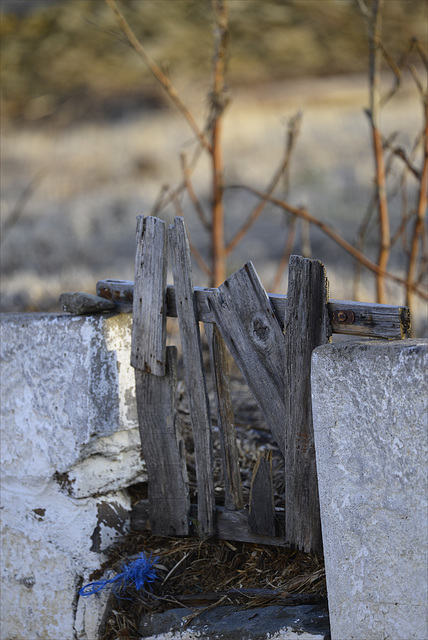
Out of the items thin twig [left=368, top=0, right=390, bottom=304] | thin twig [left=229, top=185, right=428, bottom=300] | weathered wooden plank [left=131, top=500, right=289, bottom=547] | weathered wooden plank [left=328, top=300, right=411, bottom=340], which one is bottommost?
weathered wooden plank [left=131, top=500, right=289, bottom=547]

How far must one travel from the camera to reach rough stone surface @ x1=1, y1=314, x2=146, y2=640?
2.37m

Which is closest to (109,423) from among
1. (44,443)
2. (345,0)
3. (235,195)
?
(44,443)

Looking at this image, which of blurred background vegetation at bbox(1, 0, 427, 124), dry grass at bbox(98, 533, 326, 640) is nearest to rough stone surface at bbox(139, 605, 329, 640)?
dry grass at bbox(98, 533, 326, 640)

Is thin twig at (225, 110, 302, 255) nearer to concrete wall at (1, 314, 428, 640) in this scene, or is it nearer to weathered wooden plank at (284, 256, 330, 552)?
concrete wall at (1, 314, 428, 640)

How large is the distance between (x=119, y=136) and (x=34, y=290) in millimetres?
12092

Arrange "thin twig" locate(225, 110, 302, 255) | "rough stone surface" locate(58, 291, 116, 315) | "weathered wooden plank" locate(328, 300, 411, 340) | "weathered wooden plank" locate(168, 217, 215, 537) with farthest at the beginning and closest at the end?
"thin twig" locate(225, 110, 302, 255) → "rough stone surface" locate(58, 291, 116, 315) → "weathered wooden plank" locate(168, 217, 215, 537) → "weathered wooden plank" locate(328, 300, 411, 340)

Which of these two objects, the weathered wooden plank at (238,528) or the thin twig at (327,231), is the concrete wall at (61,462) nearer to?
the weathered wooden plank at (238,528)

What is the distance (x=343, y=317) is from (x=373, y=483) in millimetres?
525

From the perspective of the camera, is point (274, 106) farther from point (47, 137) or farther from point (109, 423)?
point (109, 423)

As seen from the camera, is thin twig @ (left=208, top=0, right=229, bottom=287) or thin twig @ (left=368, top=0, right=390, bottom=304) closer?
thin twig @ (left=368, top=0, right=390, bottom=304)

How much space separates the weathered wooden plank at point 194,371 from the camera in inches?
86.2

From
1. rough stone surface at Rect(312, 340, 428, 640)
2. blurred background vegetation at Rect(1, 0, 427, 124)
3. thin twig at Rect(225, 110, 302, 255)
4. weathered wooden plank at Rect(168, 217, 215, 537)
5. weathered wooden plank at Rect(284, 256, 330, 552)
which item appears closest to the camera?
rough stone surface at Rect(312, 340, 428, 640)

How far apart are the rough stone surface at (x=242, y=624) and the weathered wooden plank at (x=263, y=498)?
0.29 meters

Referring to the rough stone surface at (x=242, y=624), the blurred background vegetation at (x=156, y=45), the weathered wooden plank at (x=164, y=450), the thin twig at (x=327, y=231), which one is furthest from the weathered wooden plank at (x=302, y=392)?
the blurred background vegetation at (x=156, y=45)
